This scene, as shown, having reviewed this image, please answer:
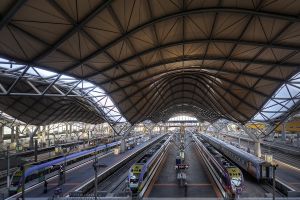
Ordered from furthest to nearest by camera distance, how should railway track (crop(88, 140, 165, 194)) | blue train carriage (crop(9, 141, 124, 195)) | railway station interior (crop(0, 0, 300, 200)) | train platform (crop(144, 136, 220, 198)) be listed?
railway track (crop(88, 140, 165, 194)) < blue train carriage (crop(9, 141, 124, 195)) < train platform (crop(144, 136, 220, 198)) < railway station interior (crop(0, 0, 300, 200))

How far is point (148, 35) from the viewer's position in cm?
2175

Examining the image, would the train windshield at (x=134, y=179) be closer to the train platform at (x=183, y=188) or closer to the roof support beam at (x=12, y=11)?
the train platform at (x=183, y=188)

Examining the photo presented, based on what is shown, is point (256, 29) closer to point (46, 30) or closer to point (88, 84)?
point (46, 30)

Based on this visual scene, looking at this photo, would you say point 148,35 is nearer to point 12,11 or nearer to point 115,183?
point 12,11

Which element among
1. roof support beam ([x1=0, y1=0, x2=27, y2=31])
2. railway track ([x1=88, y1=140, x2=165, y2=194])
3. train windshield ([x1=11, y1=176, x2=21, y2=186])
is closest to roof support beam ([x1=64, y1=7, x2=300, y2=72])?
roof support beam ([x1=0, y1=0, x2=27, y2=31])

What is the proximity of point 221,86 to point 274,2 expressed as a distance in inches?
1006

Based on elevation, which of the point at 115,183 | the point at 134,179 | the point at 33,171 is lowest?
the point at 115,183

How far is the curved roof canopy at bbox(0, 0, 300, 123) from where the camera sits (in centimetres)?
1571

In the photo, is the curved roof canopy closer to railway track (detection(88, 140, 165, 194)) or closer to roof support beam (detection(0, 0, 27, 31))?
roof support beam (detection(0, 0, 27, 31))

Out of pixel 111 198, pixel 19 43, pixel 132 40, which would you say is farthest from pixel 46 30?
pixel 111 198

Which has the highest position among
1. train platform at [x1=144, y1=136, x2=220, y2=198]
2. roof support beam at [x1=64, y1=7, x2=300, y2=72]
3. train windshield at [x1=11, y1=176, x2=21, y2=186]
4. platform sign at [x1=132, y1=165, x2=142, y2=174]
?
roof support beam at [x1=64, y1=7, x2=300, y2=72]

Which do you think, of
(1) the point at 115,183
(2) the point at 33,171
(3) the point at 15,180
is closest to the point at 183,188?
(1) the point at 115,183

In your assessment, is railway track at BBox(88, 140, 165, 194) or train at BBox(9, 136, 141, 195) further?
railway track at BBox(88, 140, 165, 194)

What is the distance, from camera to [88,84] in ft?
108
